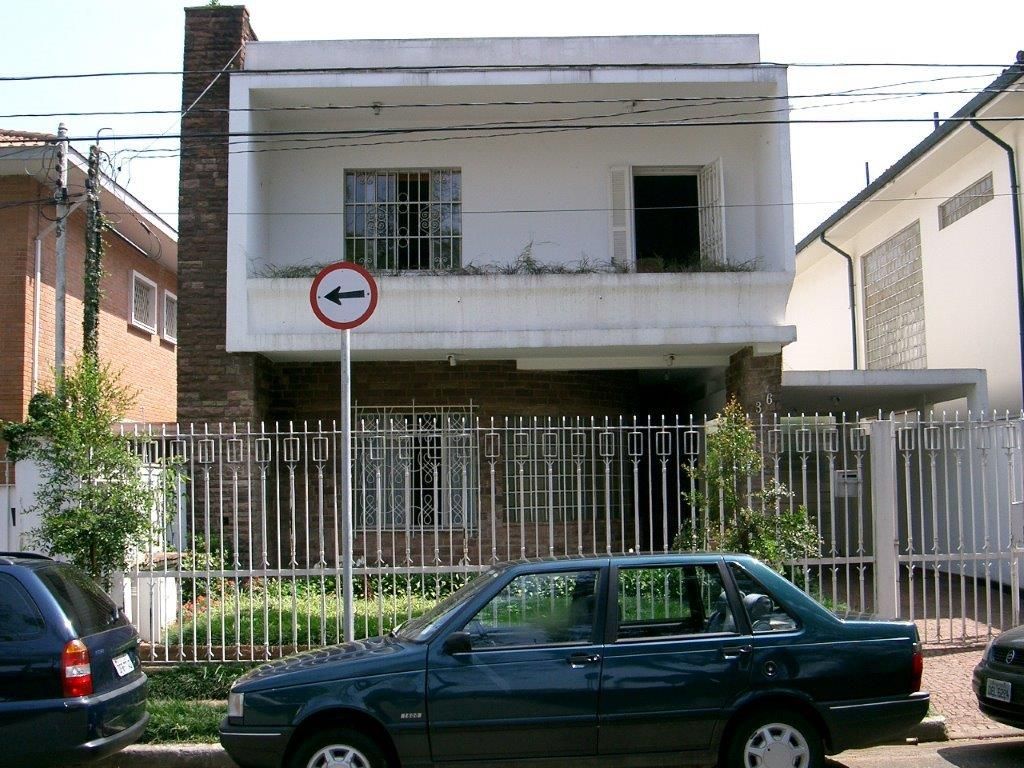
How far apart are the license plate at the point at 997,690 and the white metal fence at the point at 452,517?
6.56 ft

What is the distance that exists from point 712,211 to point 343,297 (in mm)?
6823

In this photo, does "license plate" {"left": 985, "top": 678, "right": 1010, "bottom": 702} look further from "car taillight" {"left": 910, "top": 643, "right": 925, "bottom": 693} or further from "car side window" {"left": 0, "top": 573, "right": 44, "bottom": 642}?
"car side window" {"left": 0, "top": 573, "right": 44, "bottom": 642}

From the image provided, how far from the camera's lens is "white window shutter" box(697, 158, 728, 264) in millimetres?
12828

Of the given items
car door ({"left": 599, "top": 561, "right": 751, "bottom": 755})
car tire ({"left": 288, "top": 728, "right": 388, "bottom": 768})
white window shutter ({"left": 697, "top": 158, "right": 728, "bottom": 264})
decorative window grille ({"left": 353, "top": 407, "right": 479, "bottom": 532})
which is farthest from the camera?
white window shutter ({"left": 697, "top": 158, "right": 728, "bottom": 264})

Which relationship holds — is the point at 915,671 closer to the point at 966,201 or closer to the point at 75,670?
the point at 75,670

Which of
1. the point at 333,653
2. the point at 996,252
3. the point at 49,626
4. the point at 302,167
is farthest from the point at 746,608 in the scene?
the point at 996,252

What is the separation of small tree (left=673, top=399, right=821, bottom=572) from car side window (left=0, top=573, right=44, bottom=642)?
5.31 meters

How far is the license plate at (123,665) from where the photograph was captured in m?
6.59

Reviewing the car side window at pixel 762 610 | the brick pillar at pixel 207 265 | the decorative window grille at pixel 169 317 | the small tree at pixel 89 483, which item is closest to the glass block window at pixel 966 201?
the brick pillar at pixel 207 265

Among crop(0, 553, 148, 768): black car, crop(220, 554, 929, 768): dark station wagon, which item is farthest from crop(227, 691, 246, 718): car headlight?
crop(0, 553, 148, 768): black car

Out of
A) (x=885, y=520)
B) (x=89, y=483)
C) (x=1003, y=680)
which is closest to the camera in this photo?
(x=1003, y=680)

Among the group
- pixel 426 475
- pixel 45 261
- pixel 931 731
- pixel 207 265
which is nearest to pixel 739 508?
pixel 931 731

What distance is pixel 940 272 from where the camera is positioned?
16.5 m

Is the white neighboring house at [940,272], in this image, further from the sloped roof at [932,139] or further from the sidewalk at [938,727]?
the sidewalk at [938,727]
